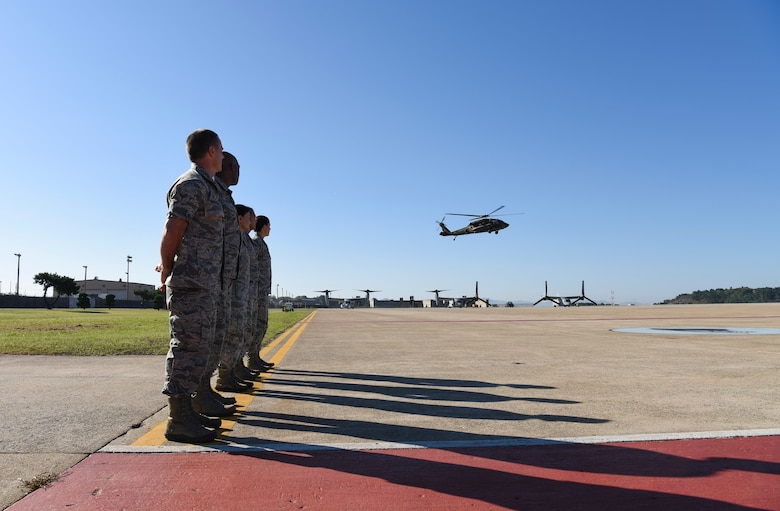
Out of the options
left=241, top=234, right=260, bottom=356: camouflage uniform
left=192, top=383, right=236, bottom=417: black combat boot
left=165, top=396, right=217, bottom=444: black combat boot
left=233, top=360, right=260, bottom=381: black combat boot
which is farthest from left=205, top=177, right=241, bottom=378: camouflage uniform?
left=233, top=360, right=260, bottom=381: black combat boot

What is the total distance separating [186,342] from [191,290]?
1.11 feet

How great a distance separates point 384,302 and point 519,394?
11412 centimetres

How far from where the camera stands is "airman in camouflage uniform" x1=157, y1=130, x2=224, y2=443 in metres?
3.36

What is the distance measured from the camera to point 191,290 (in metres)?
3.45

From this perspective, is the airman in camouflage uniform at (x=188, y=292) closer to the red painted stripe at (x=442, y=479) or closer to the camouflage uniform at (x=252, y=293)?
the red painted stripe at (x=442, y=479)

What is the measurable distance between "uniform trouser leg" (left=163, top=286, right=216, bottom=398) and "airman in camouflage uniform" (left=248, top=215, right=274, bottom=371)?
3.10 meters

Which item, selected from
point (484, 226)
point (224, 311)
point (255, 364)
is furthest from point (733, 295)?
point (224, 311)

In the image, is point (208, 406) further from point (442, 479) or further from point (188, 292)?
point (442, 479)

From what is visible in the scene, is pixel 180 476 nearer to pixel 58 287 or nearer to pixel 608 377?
pixel 608 377

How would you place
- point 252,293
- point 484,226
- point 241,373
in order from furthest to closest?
1. point 484,226
2. point 252,293
3. point 241,373

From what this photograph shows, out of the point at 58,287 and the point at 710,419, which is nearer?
the point at 710,419

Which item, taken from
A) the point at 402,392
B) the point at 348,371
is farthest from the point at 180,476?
the point at 348,371

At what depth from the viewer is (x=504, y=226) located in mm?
48562

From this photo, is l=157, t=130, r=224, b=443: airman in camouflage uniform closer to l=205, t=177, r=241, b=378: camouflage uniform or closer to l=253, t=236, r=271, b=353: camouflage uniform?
l=205, t=177, r=241, b=378: camouflage uniform
